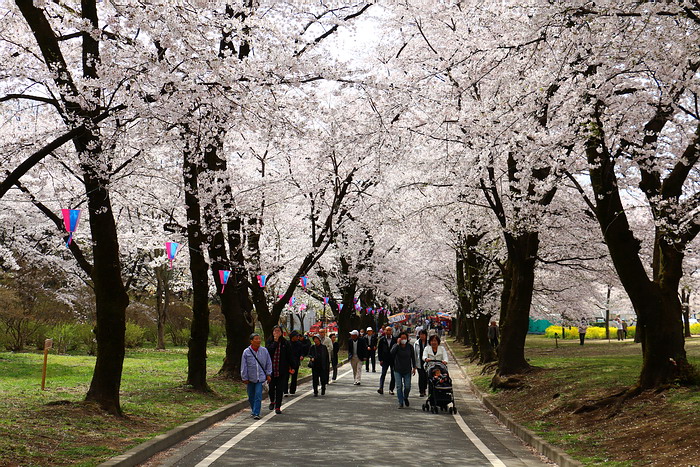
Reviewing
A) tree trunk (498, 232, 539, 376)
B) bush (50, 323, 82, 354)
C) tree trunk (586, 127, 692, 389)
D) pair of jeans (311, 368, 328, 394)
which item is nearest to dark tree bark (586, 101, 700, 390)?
tree trunk (586, 127, 692, 389)

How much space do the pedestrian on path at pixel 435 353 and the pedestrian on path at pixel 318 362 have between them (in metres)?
4.33

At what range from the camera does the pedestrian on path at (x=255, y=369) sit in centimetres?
1331

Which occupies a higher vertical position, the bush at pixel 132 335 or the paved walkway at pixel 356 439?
the bush at pixel 132 335

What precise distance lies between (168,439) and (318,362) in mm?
9033

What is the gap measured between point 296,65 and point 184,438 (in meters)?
6.20

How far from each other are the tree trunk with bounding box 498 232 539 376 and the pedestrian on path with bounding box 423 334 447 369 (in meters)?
4.88

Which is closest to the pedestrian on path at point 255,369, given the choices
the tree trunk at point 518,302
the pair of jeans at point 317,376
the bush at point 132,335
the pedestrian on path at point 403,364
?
the pedestrian on path at point 403,364

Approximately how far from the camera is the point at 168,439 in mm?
10391

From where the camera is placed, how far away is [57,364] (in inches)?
1009

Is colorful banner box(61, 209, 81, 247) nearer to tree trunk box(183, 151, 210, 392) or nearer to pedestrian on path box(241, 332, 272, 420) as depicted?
tree trunk box(183, 151, 210, 392)

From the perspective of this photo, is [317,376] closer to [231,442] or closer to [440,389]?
[440,389]

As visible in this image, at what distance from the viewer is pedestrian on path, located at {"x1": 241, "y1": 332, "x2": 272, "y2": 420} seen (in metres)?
13.3

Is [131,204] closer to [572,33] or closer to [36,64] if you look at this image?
[36,64]

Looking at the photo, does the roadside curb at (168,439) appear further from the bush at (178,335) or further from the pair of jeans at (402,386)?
the bush at (178,335)
